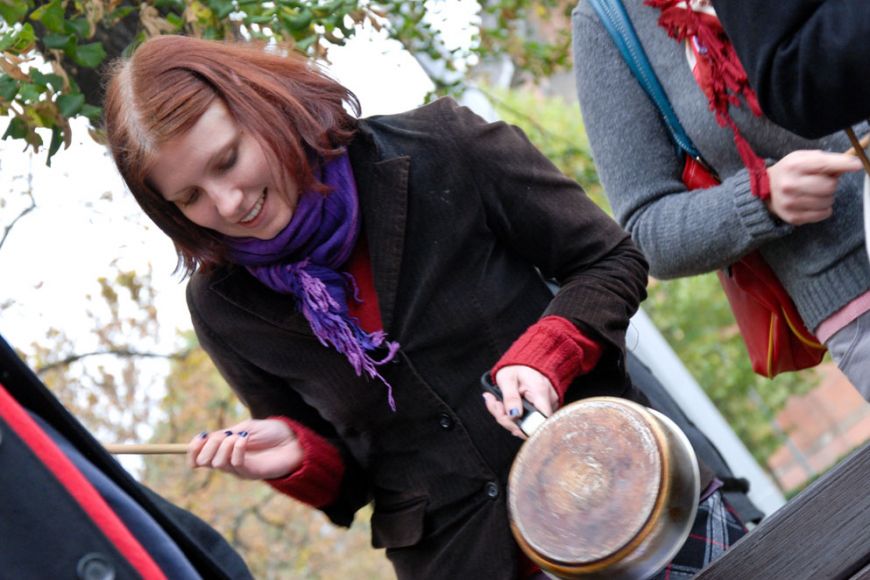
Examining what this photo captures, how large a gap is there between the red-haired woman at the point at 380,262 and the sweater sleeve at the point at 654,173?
10 centimetres

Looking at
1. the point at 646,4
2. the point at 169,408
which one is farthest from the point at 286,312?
the point at 169,408

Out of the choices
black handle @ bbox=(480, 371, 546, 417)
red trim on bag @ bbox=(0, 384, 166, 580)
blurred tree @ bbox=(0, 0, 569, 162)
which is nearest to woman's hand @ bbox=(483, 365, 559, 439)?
black handle @ bbox=(480, 371, 546, 417)

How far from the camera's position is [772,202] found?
2113 millimetres

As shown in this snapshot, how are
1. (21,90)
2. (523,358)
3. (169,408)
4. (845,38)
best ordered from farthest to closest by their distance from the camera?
(169,408)
(21,90)
(523,358)
(845,38)

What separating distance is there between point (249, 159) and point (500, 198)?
1.46ft

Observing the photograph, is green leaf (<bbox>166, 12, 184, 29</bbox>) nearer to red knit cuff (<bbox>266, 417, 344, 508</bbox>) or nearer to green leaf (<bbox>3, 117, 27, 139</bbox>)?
green leaf (<bbox>3, 117, 27, 139</bbox>)

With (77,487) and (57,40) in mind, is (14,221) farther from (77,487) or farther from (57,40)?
(77,487)

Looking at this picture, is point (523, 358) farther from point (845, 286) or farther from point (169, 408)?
point (169, 408)

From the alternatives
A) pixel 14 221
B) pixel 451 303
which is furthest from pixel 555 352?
pixel 14 221

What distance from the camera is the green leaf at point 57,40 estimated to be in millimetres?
2773

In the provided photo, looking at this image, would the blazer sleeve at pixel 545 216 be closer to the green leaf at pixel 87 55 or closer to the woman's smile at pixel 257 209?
the woman's smile at pixel 257 209

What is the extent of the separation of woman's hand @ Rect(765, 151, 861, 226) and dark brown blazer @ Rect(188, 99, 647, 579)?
29cm

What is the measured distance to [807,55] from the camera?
1770 millimetres

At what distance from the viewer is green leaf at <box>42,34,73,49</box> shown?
2.77 metres
